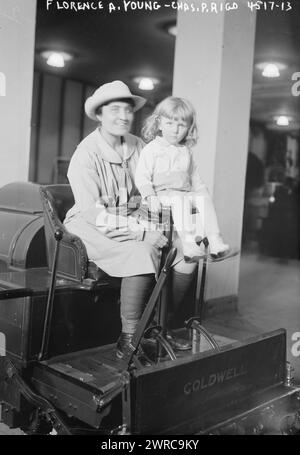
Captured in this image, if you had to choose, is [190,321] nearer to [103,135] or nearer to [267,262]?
[103,135]

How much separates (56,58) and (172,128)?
42.1 inches

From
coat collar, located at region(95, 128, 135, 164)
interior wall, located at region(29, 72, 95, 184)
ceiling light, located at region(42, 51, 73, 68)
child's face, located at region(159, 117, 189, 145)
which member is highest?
ceiling light, located at region(42, 51, 73, 68)

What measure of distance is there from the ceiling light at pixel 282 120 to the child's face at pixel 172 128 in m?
1.87

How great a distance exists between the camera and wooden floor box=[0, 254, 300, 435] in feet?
9.95

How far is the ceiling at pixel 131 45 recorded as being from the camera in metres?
2.24

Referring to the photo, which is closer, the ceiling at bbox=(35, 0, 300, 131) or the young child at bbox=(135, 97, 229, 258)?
the young child at bbox=(135, 97, 229, 258)

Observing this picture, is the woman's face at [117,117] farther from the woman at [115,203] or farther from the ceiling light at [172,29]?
the ceiling light at [172,29]

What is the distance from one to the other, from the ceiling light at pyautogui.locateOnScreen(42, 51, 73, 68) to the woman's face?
636 mm

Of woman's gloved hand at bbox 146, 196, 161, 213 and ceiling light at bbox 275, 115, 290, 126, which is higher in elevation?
ceiling light at bbox 275, 115, 290, 126

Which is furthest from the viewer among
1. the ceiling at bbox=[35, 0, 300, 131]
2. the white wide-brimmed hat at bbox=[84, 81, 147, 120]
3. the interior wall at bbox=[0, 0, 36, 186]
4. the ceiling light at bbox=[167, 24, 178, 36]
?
the ceiling light at bbox=[167, 24, 178, 36]

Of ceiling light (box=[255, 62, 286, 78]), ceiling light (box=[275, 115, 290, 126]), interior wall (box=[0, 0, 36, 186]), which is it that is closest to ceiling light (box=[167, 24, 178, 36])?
ceiling light (box=[255, 62, 286, 78])

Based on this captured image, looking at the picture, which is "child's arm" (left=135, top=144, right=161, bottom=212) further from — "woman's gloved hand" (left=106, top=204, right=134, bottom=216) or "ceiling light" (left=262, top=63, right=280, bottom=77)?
"ceiling light" (left=262, top=63, right=280, bottom=77)

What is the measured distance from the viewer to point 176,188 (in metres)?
2.02

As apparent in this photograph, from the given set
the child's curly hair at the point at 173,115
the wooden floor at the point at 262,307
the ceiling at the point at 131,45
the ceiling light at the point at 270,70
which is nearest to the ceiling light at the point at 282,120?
the ceiling light at the point at 270,70
